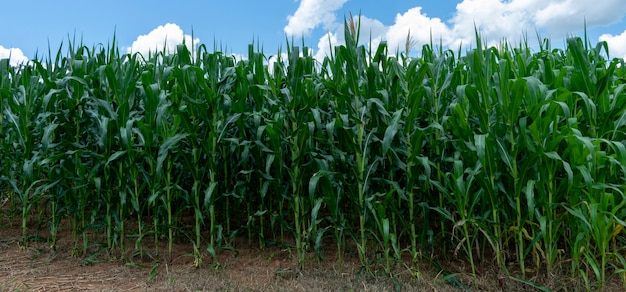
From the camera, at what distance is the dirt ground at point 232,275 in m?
2.78

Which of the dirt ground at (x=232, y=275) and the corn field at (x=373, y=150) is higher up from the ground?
the corn field at (x=373, y=150)

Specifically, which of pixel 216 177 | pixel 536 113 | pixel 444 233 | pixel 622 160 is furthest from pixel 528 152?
pixel 216 177

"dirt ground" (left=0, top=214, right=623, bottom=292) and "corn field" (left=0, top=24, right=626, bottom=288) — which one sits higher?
"corn field" (left=0, top=24, right=626, bottom=288)

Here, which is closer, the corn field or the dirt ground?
the corn field

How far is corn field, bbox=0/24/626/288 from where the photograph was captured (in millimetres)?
2654

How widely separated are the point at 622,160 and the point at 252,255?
8.43 ft

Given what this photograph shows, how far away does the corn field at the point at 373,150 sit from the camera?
2654mm

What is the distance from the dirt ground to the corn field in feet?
0.36

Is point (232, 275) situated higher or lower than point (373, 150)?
lower

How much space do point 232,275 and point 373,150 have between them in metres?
1.33

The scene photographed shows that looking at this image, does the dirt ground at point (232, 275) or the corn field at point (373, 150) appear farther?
the dirt ground at point (232, 275)

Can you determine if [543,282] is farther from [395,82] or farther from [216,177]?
[216,177]

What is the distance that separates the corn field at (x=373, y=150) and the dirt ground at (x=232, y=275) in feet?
0.36

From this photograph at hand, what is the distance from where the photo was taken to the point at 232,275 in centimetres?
304
